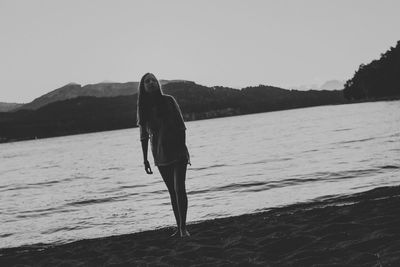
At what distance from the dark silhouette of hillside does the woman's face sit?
148130 mm

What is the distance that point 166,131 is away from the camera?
7.87 metres

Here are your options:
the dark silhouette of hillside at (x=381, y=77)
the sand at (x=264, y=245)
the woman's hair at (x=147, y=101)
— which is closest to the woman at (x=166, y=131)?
the woman's hair at (x=147, y=101)

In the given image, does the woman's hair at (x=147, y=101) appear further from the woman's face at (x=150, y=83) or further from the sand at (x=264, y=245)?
the sand at (x=264, y=245)

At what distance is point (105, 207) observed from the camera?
52.4ft

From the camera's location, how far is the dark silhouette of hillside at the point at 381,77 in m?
141

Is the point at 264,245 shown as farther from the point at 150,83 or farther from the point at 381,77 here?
the point at 381,77

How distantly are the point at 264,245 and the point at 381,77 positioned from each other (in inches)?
5941

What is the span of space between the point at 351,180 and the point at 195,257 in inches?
391

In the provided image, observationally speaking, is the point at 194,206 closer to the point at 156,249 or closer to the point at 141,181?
the point at 156,249

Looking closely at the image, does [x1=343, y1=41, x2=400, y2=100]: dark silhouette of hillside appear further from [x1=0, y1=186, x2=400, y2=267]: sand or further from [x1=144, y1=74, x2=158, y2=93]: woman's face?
[x1=144, y1=74, x2=158, y2=93]: woman's face

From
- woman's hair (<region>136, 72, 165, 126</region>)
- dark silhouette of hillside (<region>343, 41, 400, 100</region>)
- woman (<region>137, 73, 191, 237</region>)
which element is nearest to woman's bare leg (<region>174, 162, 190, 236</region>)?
woman (<region>137, 73, 191, 237</region>)

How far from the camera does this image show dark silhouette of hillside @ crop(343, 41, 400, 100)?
14111 cm

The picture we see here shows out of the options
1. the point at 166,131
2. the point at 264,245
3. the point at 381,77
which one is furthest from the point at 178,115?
the point at 381,77

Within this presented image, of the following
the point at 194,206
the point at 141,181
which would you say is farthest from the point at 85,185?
the point at 194,206
